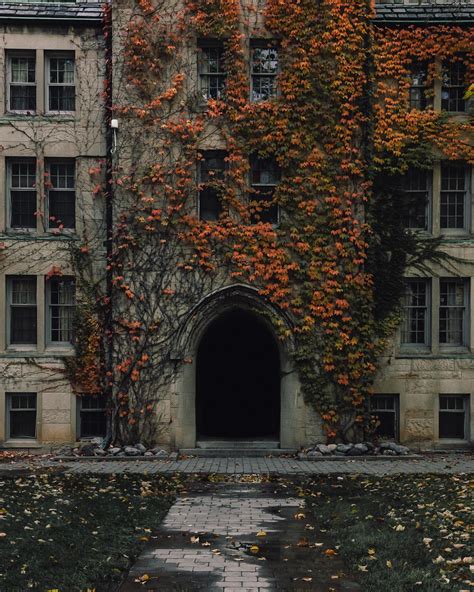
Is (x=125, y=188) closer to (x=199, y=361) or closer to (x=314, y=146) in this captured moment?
(x=314, y=146)

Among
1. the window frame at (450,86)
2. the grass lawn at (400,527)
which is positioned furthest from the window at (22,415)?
the window frame at (450,86)

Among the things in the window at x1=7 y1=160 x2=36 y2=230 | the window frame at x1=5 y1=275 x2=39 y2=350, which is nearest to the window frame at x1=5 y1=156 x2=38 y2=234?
the window at x1=7 y1=160 x2=36 y2=230

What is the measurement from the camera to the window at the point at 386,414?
20.9m

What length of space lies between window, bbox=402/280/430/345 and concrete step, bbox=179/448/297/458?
4576mm

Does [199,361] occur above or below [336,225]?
below

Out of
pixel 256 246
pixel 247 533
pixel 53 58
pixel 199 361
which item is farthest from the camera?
pixel 199 361

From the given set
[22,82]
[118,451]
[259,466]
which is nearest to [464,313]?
[259,466]

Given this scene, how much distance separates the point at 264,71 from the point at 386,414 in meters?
9.64

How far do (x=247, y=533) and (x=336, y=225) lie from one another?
10.4m

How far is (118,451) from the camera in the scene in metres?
19.1

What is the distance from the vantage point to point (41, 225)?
20875 mm

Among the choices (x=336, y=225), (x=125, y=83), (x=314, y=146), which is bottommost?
(x=336, y=225)

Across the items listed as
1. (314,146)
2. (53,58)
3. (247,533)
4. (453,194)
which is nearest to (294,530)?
(247,533)

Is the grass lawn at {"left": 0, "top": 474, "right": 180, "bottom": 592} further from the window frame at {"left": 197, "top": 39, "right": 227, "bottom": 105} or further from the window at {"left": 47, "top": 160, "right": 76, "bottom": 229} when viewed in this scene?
the window frame at {"left": 197, "top": 39, "right": 227, "bottom": 105}
